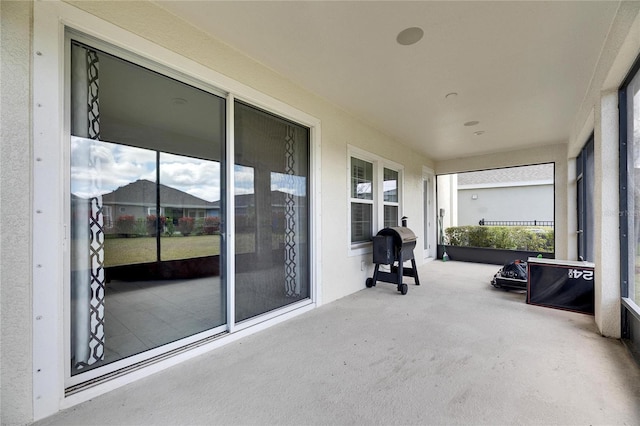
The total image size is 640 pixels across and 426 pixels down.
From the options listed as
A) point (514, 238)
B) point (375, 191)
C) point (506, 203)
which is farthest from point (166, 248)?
point (506, 203)

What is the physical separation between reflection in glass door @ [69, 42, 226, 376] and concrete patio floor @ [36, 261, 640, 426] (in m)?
0.41

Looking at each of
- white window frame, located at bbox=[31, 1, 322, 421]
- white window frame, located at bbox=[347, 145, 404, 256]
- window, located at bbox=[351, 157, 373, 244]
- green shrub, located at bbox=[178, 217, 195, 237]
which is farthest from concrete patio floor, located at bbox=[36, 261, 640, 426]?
window, located at bbox=[351, 157, 373, 244]

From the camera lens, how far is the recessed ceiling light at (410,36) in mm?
2273

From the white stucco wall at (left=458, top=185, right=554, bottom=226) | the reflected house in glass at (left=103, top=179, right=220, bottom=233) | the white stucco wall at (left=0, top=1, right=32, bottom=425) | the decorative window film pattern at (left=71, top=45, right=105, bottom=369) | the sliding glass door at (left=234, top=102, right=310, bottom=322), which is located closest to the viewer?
the white stucco wall at (left=0, top=1, right=32, bottom=425)

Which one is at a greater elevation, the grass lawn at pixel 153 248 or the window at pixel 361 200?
the window at pixel 361 200

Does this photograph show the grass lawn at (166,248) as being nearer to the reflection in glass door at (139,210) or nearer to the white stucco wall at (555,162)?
the reflection in glass door at (139,210)

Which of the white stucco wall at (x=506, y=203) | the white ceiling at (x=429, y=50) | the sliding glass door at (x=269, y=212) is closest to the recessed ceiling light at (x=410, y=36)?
the white ceiling at (x=429, y=50)

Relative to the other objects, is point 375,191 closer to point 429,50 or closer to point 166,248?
point 429,50

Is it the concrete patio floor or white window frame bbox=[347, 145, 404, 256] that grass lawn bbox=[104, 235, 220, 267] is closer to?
the concrete patio floor

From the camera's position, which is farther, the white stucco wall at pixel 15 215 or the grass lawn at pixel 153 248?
the grass lawn at pixel 153 248

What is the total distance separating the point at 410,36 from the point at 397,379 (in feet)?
9.25

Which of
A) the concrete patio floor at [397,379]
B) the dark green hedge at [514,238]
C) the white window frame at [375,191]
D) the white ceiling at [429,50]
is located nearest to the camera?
the concrete patio floor at [397,379]

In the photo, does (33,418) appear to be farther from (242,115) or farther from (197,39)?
(197,39)

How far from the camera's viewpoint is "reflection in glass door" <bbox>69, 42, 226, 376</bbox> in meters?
1.80
